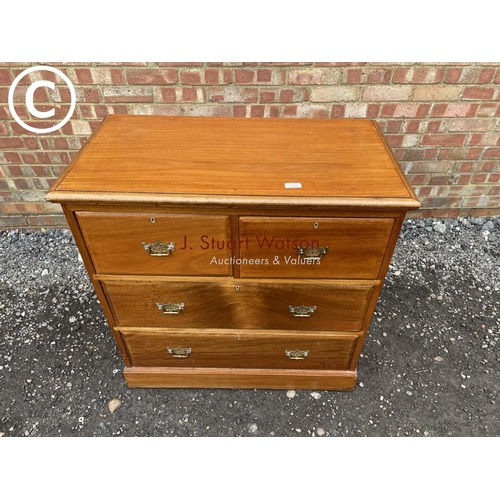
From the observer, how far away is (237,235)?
147 cm

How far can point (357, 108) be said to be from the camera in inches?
101

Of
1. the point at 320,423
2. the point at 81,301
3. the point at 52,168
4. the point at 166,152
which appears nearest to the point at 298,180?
the point at 166,152

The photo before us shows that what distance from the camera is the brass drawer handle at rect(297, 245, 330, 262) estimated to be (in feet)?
4.89

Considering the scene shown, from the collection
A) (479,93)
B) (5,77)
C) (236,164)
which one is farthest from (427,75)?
(5,77)

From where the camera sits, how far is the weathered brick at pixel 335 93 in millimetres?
2472

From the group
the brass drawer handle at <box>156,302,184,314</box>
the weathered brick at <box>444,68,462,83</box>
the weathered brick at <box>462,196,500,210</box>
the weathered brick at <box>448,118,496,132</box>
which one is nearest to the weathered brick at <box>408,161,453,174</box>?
the weathered brick at <box>448,118,496,132</box>

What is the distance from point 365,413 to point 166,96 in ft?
7.75

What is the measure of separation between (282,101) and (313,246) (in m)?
1.44

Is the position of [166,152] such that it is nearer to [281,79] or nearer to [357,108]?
[281,79]

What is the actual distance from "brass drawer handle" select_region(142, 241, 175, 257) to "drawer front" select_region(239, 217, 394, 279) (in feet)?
0.98

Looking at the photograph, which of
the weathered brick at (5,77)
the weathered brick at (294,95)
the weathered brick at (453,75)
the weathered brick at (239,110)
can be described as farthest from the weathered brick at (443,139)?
the weathered brick at (5,77)

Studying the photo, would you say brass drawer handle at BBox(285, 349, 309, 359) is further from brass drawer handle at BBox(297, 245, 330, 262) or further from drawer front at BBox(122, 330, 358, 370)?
brass drawer handle at BBox(297, 245, 330, 262)

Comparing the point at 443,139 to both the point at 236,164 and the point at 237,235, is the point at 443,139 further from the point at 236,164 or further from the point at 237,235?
the point at 237,235

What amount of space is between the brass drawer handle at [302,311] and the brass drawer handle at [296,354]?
0.96ft
